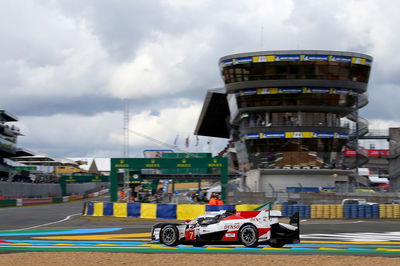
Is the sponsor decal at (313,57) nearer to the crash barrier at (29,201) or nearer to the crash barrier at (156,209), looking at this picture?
the crash barrier at (156,209)

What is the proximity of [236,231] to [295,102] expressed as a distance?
44.7 meters

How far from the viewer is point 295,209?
3347cm

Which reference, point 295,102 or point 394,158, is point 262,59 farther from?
point 394,158

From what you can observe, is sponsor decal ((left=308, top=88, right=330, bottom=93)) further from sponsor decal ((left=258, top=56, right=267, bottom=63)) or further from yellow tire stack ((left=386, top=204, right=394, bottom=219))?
yellow tire stack ((left=386, top=204, right=394, bottom=219))

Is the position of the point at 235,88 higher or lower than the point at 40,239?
higher

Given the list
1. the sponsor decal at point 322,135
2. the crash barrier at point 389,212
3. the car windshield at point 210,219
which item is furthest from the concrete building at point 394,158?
the car windshield at point 210,219

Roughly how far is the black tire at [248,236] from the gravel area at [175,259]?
1980 mm

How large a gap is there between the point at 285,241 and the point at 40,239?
28.8 ft

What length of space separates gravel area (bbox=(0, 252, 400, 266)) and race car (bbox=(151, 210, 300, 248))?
200 centimetres

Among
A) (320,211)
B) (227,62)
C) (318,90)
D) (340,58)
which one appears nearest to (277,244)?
(320,211)

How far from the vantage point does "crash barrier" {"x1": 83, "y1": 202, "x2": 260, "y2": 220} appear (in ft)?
101

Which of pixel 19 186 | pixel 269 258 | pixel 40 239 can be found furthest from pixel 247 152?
pixel 269 258

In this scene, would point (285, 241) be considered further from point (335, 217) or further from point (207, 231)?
point (335, 217)

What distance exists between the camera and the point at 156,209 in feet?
106
